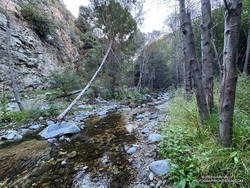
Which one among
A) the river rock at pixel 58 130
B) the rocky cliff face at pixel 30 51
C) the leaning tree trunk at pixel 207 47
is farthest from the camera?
the rocky cliff face at pixel 30 51

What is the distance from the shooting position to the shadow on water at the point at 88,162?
1852 mm

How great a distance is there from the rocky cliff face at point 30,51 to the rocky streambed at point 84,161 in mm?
5739

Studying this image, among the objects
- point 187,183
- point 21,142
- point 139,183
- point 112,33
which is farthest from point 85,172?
point 112,33

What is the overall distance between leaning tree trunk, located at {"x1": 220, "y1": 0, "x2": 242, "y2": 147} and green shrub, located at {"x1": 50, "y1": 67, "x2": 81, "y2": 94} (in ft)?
25.0

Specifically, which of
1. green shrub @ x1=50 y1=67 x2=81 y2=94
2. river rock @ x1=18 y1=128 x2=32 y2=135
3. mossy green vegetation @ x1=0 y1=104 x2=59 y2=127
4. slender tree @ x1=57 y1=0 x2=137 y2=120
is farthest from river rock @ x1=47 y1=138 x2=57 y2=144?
green shrub @ x1=50 y1=67 x2=81 y2=94

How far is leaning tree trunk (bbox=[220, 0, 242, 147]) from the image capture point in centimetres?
131

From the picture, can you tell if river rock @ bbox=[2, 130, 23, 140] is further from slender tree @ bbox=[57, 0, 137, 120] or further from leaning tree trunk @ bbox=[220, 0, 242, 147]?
leaning tree trunk @ bbox=[220, 0, 242, 147]

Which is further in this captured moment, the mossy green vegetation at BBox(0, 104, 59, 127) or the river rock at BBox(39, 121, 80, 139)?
the mossy green vegetation at BBox(0, 104, 59, 127)

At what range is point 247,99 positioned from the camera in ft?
9.02

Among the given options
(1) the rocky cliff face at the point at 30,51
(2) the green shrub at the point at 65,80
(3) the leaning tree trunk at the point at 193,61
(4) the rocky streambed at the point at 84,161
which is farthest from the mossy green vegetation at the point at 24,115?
(3) the leaning tree trunk at the point at 193,61

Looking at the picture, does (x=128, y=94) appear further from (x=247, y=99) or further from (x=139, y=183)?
(x=139, y=183)

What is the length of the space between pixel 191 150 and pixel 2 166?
290 centimetres

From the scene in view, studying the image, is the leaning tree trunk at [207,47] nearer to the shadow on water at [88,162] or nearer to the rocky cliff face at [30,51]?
the shadow on water at [88,162]

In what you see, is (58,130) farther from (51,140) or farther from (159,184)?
(159,184)
